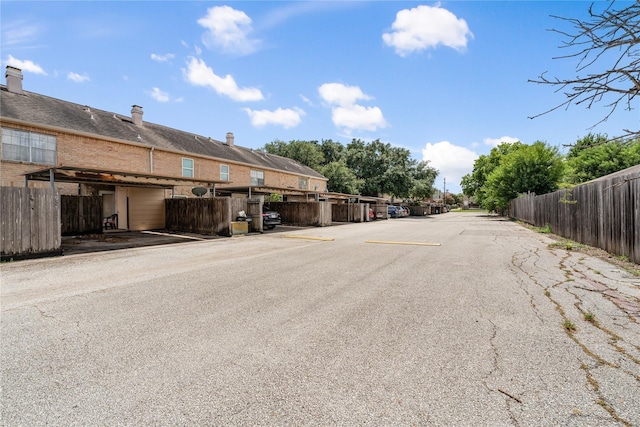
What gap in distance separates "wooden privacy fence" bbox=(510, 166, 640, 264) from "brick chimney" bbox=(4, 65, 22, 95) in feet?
80.2

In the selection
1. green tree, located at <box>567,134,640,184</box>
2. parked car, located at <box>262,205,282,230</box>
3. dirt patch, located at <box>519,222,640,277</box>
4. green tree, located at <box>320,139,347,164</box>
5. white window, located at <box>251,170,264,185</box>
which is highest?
green tree, located at <box>320,139,347,164</box>

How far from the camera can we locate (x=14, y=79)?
53.0ft

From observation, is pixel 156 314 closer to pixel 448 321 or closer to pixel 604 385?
pixel 448 321

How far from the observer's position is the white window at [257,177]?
28.1 m

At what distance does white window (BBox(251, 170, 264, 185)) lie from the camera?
2812cm

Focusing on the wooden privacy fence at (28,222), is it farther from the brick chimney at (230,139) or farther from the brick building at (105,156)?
the brick chimney at (230,139)

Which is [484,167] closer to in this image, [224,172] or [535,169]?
[535,169]

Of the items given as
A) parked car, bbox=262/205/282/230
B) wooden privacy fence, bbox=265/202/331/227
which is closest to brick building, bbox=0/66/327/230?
parked car, bbox=262/205/282/230

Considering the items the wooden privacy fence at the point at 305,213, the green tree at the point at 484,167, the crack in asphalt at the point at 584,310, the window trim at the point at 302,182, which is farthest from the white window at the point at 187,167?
the green tree at the point at 484,167

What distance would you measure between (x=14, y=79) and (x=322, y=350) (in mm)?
22575

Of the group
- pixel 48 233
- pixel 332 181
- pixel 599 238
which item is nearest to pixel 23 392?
pixel 48 233

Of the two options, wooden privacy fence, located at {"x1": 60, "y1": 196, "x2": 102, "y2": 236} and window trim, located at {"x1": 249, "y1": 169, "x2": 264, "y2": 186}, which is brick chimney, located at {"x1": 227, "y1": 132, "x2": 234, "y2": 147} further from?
wooden privacy fence, located at {"x1": 60, "y1": 196, "x2": 102, "y2": 236}

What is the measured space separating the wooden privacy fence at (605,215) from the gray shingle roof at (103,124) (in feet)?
71.3

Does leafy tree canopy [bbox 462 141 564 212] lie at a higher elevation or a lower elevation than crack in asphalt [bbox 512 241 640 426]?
higher
